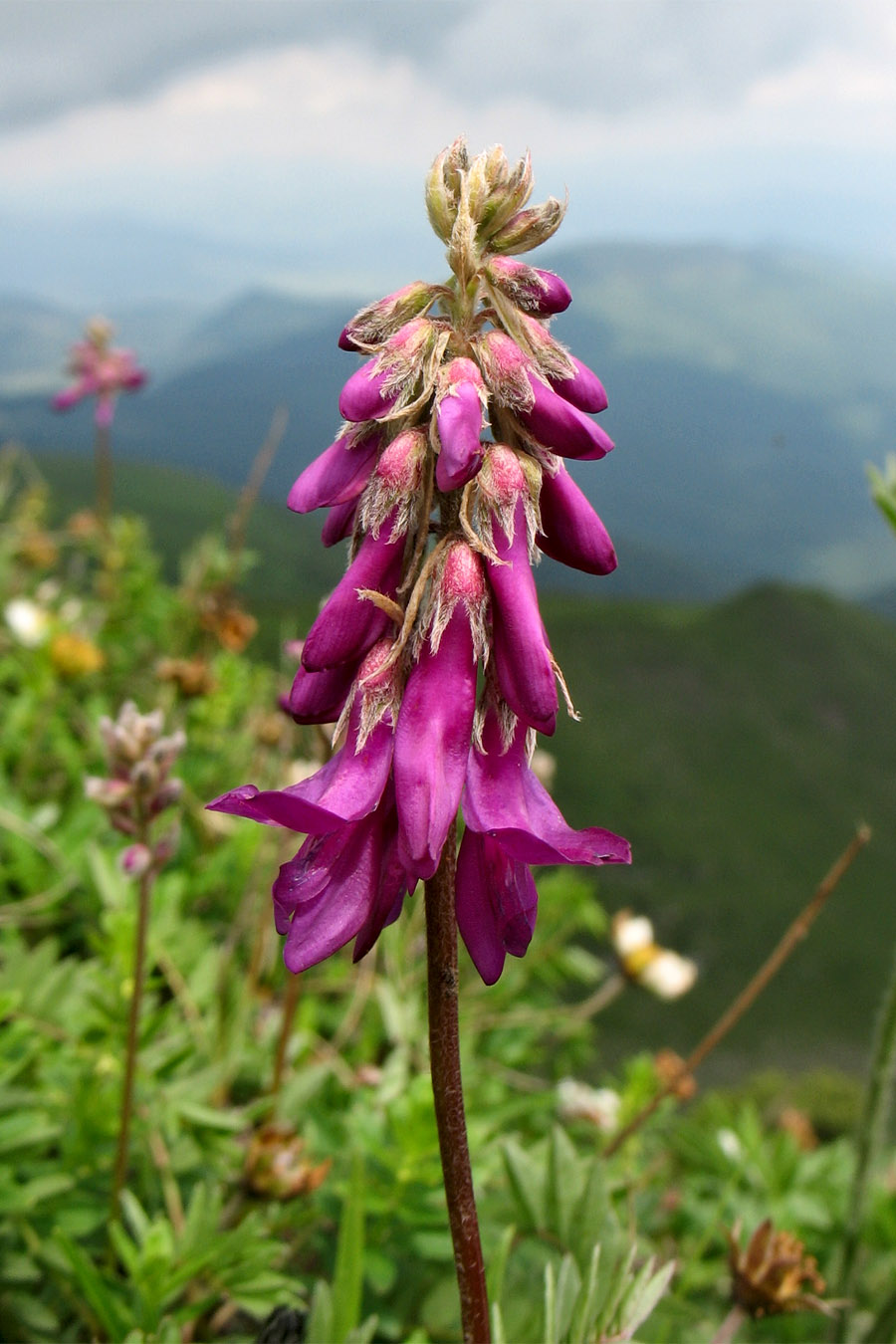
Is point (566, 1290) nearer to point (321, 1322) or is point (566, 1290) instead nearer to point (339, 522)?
point (321, 1322)

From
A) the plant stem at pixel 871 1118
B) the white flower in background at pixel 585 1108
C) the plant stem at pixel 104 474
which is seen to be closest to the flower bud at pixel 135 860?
the plant stem at pixel 871 1118

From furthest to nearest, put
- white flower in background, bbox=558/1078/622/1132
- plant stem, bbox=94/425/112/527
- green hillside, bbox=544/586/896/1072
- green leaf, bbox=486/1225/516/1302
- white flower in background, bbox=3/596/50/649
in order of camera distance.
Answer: green hillside, bbox=544/586/896/1072 → plant stem, bbox=94/425/112/527 → white flower in background, bbox=3/596/50/649 → white flower in background, bbox=558/1078/622/1132 → green leaf, bbox=486/1225/516/1302

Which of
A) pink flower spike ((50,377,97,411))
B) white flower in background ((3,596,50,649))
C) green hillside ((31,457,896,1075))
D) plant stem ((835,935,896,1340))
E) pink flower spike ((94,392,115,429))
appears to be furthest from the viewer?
green hillside ((31,457,896,1075))

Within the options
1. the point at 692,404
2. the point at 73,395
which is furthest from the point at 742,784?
the point at 692,404

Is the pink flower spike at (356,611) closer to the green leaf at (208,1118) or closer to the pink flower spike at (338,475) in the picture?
the pink flower spike at (338,475)

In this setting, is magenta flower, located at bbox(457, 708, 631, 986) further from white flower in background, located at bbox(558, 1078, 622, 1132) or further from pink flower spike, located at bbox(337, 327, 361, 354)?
white flower in background, located at bbox(558, 1078, 622, 1132)

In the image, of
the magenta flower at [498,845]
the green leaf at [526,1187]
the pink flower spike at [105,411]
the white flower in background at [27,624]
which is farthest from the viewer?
the pink flower spike at [105,411]

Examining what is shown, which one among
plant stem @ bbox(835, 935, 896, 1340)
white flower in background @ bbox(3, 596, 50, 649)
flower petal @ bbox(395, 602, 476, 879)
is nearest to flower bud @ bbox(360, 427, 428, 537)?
flower petal @ bbox(395, 602, 476, 879)
